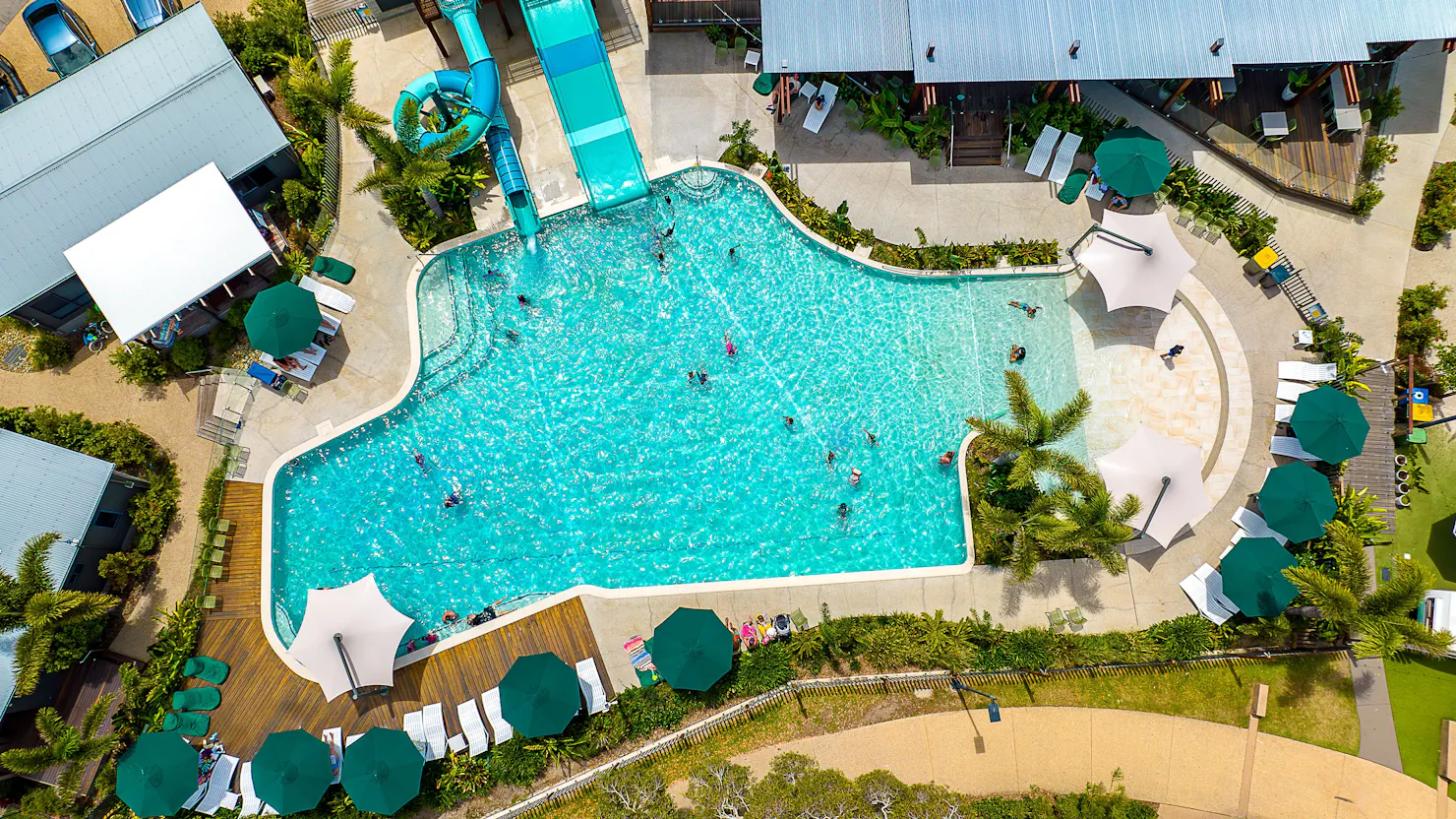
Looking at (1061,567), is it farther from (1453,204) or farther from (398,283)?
(398,283)

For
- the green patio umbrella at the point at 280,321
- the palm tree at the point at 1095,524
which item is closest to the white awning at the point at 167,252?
the green patio umbrella at the point at 280,321

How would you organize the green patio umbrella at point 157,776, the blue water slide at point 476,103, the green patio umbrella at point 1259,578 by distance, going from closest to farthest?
the green patio umbrella at point 157,776 < the green patio umbrella at point 1259,578 < the blue water slide at point 476,103

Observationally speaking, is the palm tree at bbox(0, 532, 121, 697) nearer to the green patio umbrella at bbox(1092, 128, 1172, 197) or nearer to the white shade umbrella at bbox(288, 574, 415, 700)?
the white shade umbrella at bbox(288, 574, 415, 700)

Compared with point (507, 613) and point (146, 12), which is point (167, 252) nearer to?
point (146, 12)

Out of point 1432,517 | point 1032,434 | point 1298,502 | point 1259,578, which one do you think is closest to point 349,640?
point 1032,434

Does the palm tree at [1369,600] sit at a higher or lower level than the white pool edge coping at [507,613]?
lower

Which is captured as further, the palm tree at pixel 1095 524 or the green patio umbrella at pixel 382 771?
the palm tree at pixel 1095 524

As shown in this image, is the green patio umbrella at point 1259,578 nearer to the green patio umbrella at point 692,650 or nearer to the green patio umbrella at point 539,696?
the green patio umbrella at point 692,650
